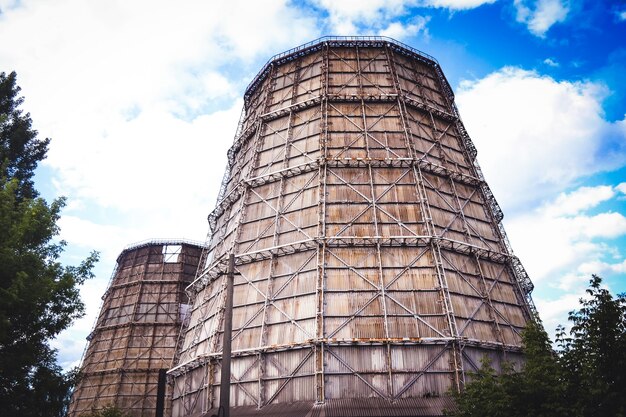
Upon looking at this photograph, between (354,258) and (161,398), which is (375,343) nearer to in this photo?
(354,258)

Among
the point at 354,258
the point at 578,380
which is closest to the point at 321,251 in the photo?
the point at 354,258

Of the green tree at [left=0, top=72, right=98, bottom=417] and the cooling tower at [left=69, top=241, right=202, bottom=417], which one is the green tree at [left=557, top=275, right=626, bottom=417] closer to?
the green tree at [left=0, top=72, right=98, bottom=417]

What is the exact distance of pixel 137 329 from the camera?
39781mm

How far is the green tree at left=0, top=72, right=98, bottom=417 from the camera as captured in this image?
11.4 metres

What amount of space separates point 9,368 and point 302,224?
12.8 metres

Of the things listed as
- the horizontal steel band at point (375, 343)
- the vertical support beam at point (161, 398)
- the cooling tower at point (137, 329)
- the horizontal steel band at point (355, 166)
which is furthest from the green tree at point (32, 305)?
the cooling tower at point (137, 329)

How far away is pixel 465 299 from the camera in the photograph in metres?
19.4

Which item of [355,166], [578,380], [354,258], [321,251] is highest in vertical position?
[355,166]

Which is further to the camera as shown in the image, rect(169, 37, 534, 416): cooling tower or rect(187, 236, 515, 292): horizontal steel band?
rect(187, 236, 515, 292): horizontal steel band

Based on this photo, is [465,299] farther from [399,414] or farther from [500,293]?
[399,414]

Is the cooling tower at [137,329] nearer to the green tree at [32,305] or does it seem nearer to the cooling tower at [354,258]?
the cooling tower at [354,258]

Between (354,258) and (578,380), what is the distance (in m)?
10.4

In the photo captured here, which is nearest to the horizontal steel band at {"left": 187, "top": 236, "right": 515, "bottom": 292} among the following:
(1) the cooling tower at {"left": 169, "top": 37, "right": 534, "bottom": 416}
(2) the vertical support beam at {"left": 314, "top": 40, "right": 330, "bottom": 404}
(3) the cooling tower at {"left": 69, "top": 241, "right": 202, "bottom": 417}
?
(1) the cooling tower at {"left": 169, "top": 37, "right": 534, "bottom": 416}

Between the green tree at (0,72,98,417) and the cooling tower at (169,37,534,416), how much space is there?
7.63 m
